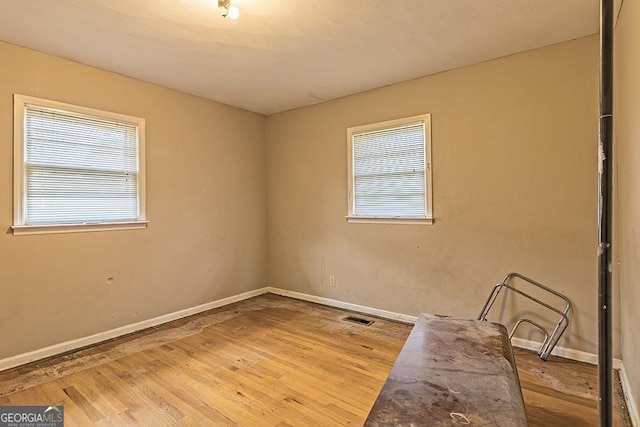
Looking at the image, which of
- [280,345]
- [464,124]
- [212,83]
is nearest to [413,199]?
[464,124]

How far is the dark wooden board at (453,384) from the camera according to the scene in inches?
45.9

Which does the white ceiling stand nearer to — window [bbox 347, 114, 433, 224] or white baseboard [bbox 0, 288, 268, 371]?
window [bbox 347, 114, 433, 224]

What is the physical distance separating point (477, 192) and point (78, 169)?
3573 mm

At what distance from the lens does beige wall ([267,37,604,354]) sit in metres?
2.59

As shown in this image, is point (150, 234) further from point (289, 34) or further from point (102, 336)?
point (289, 34)

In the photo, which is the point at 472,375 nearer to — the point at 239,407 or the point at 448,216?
the point at 239,407

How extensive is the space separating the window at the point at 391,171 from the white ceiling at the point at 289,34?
0.57m

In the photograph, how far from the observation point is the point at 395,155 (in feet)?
11.7

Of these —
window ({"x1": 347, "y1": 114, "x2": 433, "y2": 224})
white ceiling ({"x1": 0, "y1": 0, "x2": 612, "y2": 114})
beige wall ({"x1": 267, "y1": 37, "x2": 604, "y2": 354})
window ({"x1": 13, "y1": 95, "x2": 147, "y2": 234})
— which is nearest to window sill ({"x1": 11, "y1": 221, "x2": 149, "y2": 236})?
window ({"x1": 13, "y1": 95, "x2": 147, "y2": 234})

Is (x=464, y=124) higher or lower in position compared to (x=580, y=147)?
higher

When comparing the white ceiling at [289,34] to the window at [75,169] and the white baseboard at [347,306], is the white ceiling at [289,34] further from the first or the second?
the white baseboard at [347,306]

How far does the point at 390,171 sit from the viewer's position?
3.59 meters

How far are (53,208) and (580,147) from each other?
427 cm

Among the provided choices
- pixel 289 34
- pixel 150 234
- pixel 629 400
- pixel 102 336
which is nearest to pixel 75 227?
pixel 150 234
